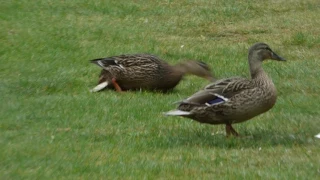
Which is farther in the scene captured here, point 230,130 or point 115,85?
point 115,85

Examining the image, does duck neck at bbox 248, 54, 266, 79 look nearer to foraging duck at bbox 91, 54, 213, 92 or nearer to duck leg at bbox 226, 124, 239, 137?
duck leg at bbox 226, 124, 239, 137

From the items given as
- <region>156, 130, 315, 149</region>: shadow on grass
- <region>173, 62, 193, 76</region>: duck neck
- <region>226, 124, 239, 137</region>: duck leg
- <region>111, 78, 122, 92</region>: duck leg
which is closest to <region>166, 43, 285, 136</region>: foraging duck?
<region>226, 124, 239, 137</region>: duck leg

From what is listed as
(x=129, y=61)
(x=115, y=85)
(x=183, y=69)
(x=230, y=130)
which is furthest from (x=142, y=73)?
(x=230, y=130)

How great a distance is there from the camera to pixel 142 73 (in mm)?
14000

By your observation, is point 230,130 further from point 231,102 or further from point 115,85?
point 115,85

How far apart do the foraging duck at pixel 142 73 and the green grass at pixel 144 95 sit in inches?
10.3

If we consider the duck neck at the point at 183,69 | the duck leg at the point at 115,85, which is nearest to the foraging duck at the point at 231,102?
the duck neck at the point at 183,69

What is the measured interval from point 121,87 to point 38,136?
4.05 metres

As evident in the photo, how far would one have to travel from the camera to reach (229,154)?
30.8 ft

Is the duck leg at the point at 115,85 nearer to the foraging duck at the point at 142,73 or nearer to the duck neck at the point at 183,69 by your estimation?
the foraging duck at the point at 142,73

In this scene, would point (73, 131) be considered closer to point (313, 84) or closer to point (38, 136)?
point (38, 136)

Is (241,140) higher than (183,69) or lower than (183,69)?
higher

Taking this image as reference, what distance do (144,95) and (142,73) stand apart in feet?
1.75

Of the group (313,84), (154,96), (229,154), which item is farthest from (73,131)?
(313,84)
